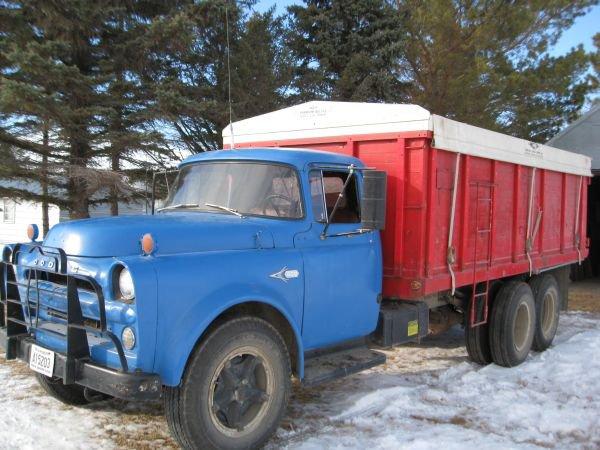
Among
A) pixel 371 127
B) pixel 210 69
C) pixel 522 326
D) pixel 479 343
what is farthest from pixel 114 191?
pixel 522 326

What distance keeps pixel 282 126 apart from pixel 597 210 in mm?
16692

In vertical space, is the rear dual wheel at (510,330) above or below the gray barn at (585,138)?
below

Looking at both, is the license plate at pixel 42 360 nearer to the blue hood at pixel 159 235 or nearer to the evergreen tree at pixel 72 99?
the blue hood at pixel 159 235

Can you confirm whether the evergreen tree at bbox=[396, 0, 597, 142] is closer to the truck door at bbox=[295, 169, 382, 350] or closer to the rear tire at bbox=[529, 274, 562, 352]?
the rear tire at bbox=[529, 274, 562, 352]

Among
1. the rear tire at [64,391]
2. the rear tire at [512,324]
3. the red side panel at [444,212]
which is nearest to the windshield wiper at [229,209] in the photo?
the red side panel at [444,212]

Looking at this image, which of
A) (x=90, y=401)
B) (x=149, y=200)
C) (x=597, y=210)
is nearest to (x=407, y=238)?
(x=149, y=200)

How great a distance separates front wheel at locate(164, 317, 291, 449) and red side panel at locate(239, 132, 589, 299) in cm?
172

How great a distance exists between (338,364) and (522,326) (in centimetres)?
343

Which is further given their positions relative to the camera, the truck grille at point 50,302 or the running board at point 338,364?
the running board at point 338,364

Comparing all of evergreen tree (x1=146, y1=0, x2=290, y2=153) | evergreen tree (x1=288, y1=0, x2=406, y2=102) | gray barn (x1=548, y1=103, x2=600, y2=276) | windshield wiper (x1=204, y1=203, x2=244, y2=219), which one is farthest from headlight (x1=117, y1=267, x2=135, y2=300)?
gray barn (x1=548, y1=103, x2=600, y2=276)

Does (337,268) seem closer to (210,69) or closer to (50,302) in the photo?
(50,302)

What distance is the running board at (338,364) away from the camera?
4637 millimetres

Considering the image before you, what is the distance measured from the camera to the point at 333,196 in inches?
197

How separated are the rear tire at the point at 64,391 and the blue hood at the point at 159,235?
4.42 ft
